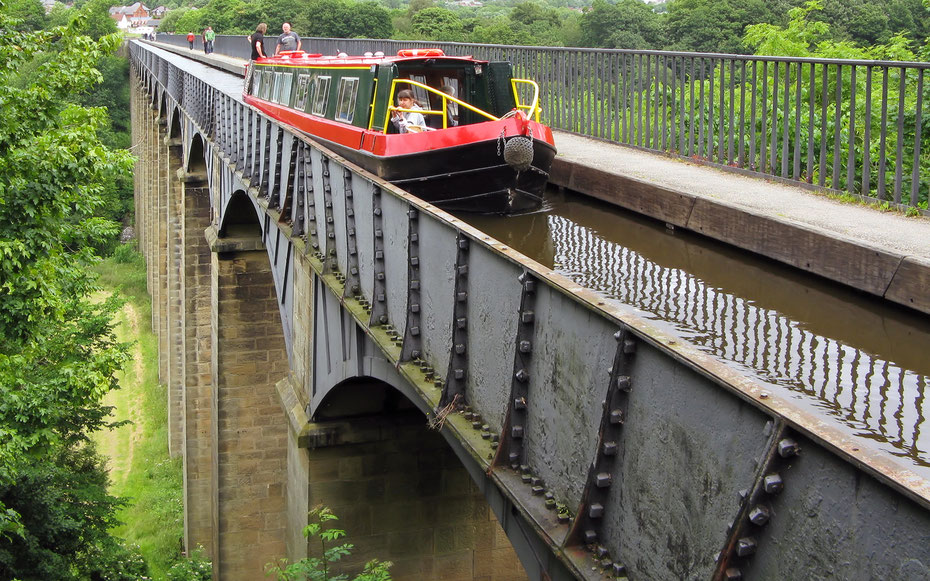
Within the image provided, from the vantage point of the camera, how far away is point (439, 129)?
33.6 ft

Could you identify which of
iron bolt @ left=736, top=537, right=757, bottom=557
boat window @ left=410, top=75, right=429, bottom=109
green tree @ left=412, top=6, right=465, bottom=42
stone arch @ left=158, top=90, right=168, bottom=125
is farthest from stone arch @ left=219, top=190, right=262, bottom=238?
green tree @ left=412, top=6, right=465, bottom=42

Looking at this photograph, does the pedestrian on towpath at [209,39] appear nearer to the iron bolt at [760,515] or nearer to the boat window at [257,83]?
the boat window at [257,83]

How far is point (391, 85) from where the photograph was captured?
10.6 meters

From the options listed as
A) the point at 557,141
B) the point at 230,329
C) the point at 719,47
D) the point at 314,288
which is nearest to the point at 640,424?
the point at 314,288

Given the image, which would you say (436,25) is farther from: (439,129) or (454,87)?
(439,129)

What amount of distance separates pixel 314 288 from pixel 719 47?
2978 cm

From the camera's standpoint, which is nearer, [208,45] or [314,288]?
[314,288]

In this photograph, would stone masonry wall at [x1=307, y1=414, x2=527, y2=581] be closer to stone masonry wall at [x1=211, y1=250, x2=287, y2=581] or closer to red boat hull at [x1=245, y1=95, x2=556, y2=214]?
red boat hull at [x1=245, y1=95, x2=556, y2=214]

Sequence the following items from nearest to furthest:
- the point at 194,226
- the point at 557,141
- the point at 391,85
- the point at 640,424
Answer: the point at 640,424 < the point at 391,85 < the point at 557,141 < the point at 194,226

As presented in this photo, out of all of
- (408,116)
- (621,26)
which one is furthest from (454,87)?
(621,26)

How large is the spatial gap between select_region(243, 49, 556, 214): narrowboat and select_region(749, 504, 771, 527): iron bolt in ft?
23.2

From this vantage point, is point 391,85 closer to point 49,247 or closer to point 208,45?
point 49,247

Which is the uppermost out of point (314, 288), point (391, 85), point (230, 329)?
point (391, 85)

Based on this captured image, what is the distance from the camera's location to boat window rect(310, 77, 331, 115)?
42.5ft
